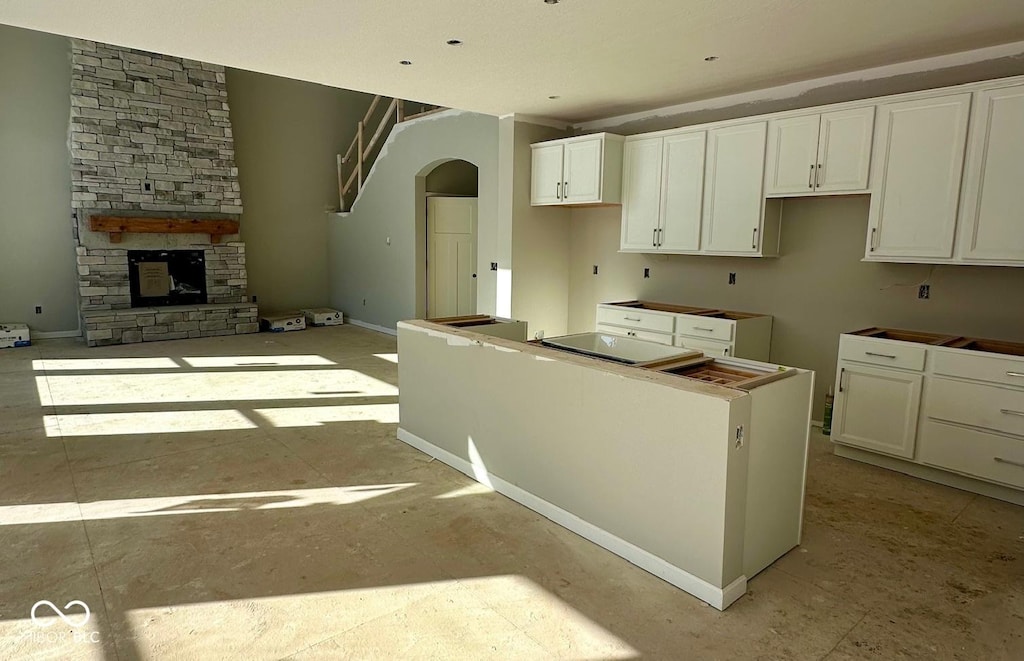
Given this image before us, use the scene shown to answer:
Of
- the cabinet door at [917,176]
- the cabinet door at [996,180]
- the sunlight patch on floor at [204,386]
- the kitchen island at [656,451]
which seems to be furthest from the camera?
the sunlight patch on floor at [204,386]

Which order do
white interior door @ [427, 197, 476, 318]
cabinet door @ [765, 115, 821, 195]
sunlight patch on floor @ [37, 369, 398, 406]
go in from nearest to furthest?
cabinet door @ [765, 115, 821, 195] < sunlight patch on floor @ [37, 369, 398, 406] < white interior door @ [427, 197, 476, 318]

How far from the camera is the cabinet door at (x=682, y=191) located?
5.06m

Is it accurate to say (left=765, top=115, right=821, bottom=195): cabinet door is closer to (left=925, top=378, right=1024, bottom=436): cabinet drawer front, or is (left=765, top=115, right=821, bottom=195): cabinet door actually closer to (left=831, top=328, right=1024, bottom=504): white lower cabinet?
(left=831, top=328, right=1024, bottom=504): white lower cabinet

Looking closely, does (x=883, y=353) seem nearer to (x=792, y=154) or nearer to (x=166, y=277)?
(x=792, y=154)

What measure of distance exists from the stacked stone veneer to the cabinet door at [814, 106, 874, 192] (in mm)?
7459

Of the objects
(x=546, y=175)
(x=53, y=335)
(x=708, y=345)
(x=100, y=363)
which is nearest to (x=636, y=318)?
(x=708, y=345)

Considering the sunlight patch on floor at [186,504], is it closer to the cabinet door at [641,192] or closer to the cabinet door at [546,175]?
the cabinet door at [641,192]

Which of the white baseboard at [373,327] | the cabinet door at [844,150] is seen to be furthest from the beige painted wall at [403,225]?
the cabinet door at [844,150]

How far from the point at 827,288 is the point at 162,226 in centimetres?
776

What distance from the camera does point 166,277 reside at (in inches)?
326

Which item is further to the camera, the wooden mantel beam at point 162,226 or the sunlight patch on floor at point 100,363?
the wooden mantel beam at point 162,226

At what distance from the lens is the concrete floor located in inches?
88.0

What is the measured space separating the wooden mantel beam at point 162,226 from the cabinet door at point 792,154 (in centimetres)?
707

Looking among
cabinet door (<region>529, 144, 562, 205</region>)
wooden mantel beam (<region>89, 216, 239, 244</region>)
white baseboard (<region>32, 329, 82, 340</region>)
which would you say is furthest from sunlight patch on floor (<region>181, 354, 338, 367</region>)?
cabinet door (<region>529, 144, 562, 205</region>)
